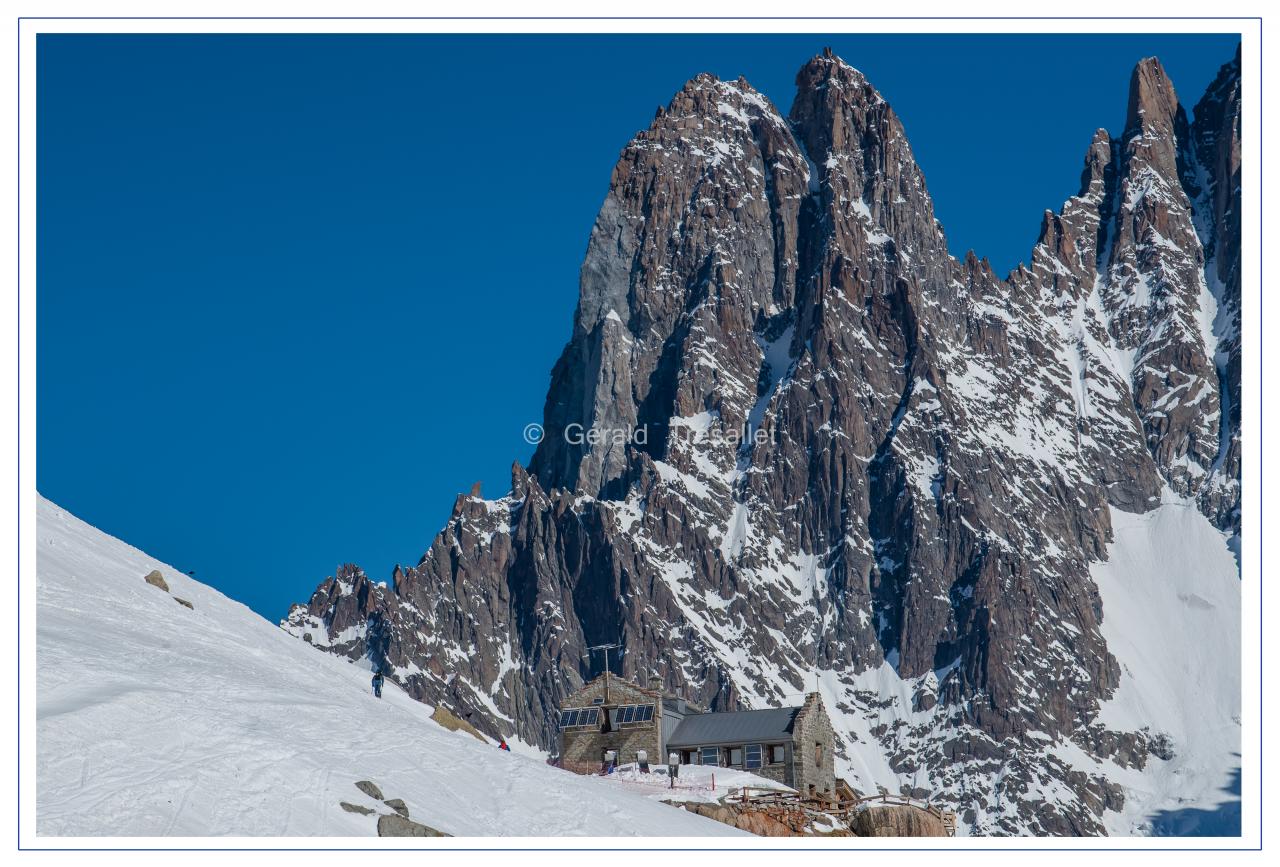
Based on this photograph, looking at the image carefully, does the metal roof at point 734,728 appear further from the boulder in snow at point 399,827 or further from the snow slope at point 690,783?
the boulder in snow at point 399,827

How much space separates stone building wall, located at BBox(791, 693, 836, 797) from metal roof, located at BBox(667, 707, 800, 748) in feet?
2.03

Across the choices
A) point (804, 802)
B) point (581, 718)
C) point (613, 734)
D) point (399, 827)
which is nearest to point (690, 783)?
point (804, 802)

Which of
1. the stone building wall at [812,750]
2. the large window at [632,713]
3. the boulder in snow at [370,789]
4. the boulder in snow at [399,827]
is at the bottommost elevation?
the boulder in snow at [399,827]

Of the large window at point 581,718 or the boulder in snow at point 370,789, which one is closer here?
the boulder in snow at point 370,789

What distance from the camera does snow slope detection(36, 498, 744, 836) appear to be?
124 ft

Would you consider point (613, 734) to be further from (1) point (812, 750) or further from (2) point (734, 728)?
(1) point (812, 750)

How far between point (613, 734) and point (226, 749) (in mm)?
50913

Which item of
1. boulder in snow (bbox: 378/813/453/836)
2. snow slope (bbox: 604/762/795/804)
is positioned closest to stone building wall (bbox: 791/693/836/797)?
snow slope (bbox: 604/762/795/804)

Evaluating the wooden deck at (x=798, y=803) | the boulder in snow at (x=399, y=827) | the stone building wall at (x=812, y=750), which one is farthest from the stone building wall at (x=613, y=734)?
the boulder in snow at (x=399, y=827)

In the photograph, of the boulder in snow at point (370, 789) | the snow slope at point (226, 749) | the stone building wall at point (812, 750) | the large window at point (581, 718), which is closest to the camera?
the snow slope at point (226, 749)

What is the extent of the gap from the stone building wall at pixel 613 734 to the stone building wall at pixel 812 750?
21.7 feet

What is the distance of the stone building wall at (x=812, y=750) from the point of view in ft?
292
